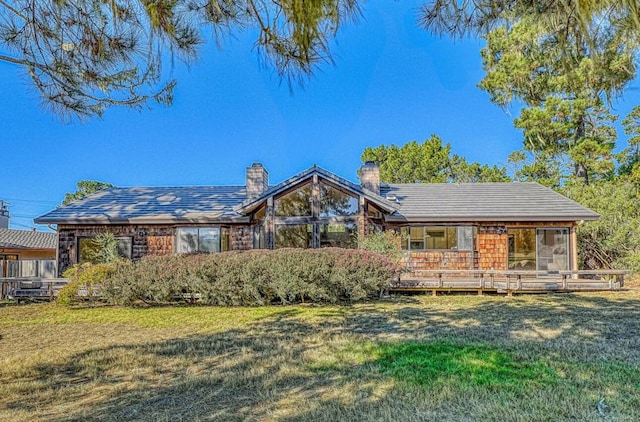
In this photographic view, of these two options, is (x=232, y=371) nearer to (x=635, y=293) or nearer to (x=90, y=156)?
(x=635, y=293)

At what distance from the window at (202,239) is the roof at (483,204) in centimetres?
641

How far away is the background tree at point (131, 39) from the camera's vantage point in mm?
4141

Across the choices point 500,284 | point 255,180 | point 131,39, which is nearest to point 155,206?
point 255,180

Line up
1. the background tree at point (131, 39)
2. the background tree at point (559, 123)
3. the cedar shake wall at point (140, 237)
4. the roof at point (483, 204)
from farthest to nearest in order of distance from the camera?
the background tree at point (559, 123), the cedar shake wall at point (140, 237), the roof at point (483, 204), the background tree at point (131, 39)

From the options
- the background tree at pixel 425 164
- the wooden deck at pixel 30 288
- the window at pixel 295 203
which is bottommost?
the wooden deck at pixel 30 288

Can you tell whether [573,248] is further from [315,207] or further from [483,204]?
[315,207]

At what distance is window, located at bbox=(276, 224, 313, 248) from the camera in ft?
48.5

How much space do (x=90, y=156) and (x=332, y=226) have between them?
23828 millimetres

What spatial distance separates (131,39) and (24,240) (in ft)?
91.1

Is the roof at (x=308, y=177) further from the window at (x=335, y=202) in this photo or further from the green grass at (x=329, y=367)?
the green grass at (x=329, y=367)

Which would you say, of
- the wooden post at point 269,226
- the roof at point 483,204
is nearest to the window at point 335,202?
the roof at point 483,204

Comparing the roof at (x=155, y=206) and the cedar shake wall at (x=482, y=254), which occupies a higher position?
the roof at (x=155, y=206)

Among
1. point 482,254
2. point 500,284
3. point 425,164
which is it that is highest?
point 425,164

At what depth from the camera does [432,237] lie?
616 inches
